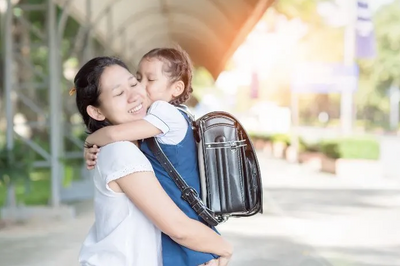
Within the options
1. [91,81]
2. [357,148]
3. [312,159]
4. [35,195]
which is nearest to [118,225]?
[91,81]

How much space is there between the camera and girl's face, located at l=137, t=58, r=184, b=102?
203 centimetres

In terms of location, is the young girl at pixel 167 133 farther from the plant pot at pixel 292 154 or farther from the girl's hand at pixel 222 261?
the plant pot at pixel 292 154

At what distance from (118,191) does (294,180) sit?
14.4m

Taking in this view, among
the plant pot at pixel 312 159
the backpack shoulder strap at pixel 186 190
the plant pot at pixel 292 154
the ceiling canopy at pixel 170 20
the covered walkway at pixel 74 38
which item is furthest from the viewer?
the plant pot at pixel 292 154

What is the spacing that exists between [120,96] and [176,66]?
0.86 feet

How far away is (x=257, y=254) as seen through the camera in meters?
7.18

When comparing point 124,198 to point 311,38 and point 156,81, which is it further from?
point 311,38

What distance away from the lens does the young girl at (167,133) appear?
6.16 feet

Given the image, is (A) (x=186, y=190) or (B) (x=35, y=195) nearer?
(A) (x=186, y=190)

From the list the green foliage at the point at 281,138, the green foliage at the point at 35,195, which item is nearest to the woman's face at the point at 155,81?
the green foliage at the point at 35,195

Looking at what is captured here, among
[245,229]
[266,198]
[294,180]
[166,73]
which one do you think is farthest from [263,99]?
[166,73]

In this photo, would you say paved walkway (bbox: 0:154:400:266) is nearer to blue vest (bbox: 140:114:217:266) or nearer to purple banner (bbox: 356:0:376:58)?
blue vest (bbox: 140:114:217:266)

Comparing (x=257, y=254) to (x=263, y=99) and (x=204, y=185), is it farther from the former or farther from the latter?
(x=263, y=99)

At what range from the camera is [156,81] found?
203 centimetres
